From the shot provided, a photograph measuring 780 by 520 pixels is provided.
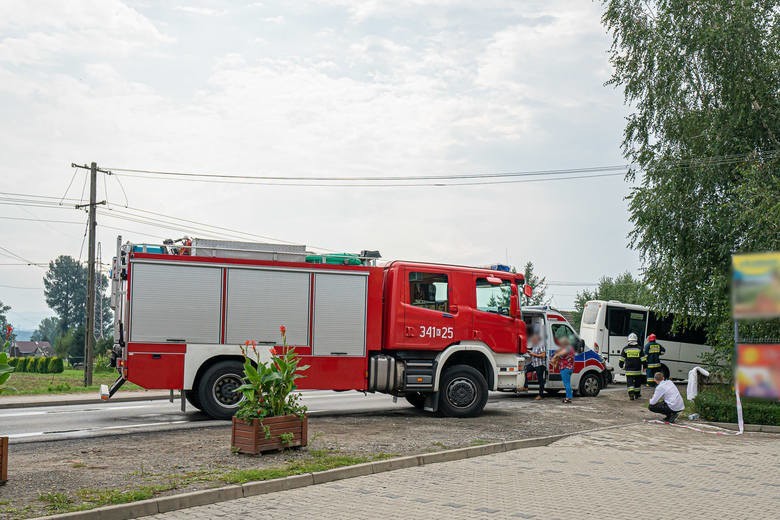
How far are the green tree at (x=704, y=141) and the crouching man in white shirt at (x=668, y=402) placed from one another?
20.0 feet

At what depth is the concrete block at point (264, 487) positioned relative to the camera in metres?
7.71

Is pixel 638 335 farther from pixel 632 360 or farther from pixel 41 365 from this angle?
pixel 41 365

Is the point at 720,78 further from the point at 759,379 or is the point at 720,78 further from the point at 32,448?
the point at 32,448

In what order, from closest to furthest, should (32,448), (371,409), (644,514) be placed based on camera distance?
(644,514) → (32,448) → (371,409)

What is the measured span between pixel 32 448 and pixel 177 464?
2.82 metres

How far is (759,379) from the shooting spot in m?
14.4

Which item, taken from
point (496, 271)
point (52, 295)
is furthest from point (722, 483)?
point (52, 295)

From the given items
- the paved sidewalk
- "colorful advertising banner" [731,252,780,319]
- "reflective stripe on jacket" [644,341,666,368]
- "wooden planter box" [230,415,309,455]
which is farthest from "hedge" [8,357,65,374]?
"colorful advertising banner" [731,252,780,319]

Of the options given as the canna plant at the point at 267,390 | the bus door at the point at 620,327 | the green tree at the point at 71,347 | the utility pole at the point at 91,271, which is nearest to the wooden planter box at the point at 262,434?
the canna plant at the point at 267,390

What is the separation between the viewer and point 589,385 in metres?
21.5

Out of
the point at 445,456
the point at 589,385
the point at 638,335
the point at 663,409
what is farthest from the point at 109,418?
the point at 638,335

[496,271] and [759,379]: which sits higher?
[496,271]

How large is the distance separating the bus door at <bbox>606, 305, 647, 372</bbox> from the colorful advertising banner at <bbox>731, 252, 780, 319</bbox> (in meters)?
15.2

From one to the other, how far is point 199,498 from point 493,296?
9.35 m
